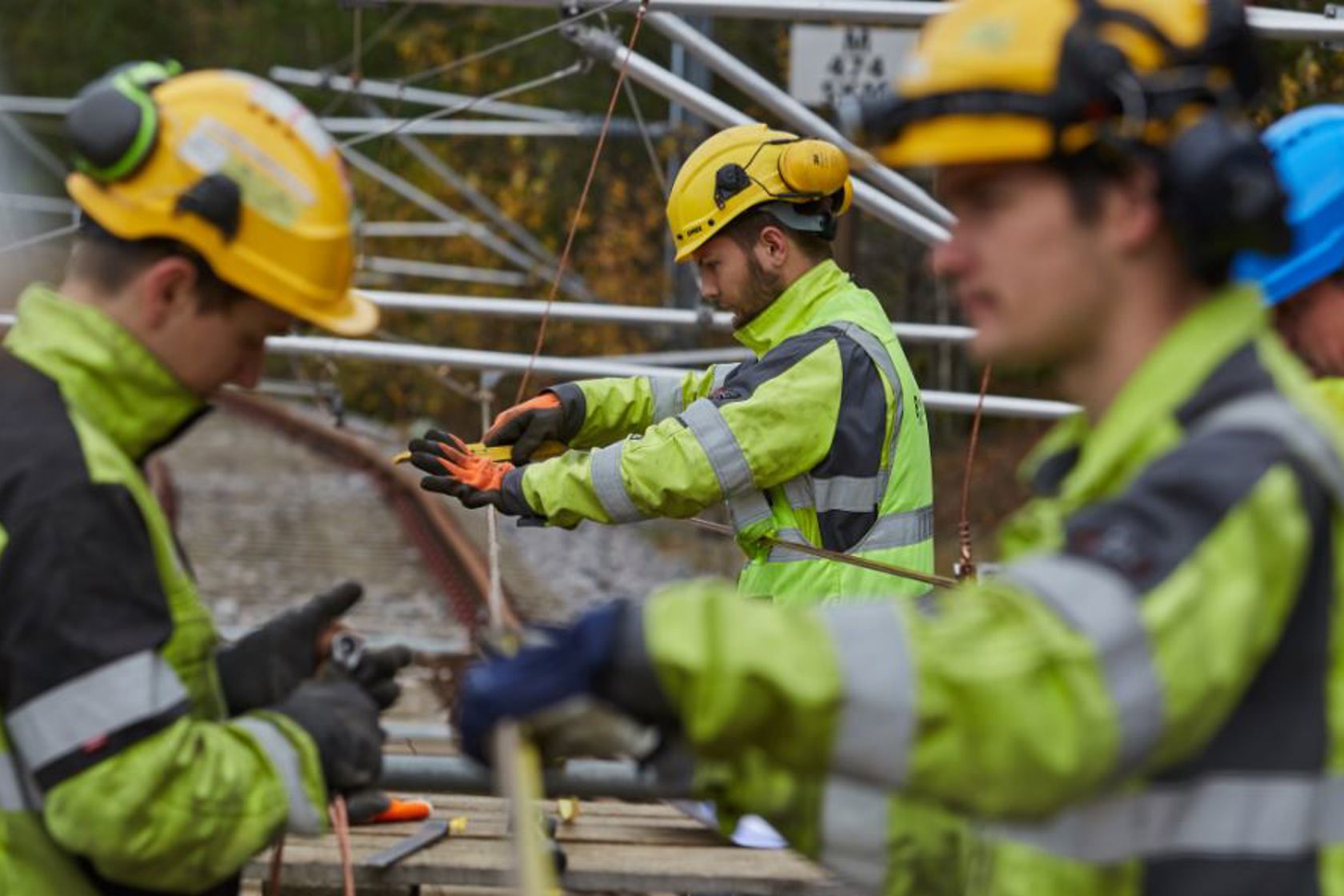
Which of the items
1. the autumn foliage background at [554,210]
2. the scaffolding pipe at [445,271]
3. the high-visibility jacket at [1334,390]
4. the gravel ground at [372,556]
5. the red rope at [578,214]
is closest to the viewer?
the high-visibility jacket at [1334,390]

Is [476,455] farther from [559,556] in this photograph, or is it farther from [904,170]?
[904,170]

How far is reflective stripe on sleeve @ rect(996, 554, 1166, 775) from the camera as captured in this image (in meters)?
2.06

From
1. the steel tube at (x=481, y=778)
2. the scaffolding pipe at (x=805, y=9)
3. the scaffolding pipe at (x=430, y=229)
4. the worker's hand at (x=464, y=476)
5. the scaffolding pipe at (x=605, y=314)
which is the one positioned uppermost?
the scaffolding pipe at (x=805, y=9)

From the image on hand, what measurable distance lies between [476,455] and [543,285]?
19.0 m

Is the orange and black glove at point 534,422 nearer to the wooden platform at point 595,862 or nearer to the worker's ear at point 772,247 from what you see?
the worker's ear at point 772,247

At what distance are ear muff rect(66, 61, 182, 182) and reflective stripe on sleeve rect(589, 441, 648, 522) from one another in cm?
211

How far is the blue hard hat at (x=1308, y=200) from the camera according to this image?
10.3 ft

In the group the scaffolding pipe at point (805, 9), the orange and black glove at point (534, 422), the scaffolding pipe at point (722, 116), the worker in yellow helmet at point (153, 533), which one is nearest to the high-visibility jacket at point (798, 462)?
the orange and black glove at point (534, 422)

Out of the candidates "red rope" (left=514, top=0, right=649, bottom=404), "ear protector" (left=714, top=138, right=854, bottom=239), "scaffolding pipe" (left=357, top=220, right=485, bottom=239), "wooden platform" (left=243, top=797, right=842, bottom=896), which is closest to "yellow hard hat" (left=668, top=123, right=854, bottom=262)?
"ear protector" (left=714, top=138, right=854, bottom=239)

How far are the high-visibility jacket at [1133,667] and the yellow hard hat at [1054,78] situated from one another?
0.25 meters

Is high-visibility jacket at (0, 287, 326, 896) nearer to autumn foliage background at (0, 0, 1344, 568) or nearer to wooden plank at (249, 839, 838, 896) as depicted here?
wooden plank at (249, 839, 838, 896)

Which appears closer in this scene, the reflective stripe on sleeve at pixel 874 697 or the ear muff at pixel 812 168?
the reflective stripe on sleeve at pixel 874 697

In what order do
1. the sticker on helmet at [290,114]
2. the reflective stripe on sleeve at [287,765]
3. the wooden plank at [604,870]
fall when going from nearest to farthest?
the reflective stripe on sleeve at [287,765] < the sticker on helmet at [290,114] < the wooden plank at [604,870]

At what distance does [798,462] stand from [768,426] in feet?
0.46
